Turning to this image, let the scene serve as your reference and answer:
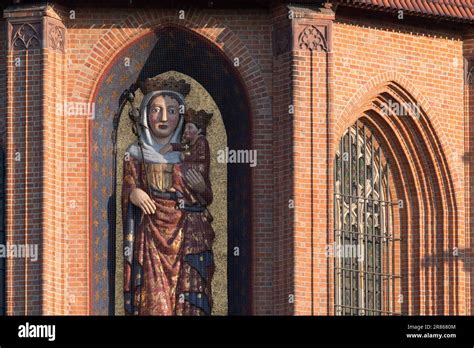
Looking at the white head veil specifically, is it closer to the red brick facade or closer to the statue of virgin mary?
the statue of virgin mary

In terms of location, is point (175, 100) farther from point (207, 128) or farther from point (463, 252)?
point (463, 252)

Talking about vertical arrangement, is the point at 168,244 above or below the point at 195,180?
below

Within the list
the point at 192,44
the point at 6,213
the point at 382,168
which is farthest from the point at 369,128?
the point at 6,213

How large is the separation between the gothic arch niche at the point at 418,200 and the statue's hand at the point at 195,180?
3.76 metres

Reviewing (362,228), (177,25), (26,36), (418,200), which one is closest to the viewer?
(26,36)

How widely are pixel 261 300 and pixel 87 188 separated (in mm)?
3733

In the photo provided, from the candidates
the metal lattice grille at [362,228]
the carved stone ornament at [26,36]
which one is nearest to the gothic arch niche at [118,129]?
the carved stone ornament at [26,36]

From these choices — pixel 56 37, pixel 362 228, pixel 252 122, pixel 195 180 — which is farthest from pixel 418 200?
pixel 56 37

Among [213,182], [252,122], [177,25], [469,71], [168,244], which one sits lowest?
[168,244]

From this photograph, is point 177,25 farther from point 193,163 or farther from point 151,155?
point 193,163

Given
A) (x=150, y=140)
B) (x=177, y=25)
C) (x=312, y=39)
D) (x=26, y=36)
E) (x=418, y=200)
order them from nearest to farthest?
(x=26, y=36) → (x=312, y=39) → (x=150, y=140) → (x=177, y=25) → (x=418, y=200)

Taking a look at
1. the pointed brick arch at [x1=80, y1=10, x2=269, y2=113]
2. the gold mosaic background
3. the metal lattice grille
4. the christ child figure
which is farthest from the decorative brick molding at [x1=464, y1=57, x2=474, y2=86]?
the christ child figure

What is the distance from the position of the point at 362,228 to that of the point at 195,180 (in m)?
3.85

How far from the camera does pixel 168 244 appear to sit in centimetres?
4706
